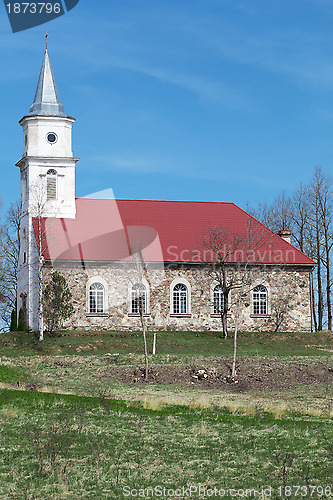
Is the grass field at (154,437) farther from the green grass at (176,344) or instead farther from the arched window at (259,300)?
the arched window at (259,300)

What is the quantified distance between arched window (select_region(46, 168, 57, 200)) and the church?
65mm

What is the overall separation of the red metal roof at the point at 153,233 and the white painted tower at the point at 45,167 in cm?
114

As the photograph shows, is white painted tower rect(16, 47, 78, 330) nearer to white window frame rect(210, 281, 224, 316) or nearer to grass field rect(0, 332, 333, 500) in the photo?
white window frame rect(210, 281, 224, 316)

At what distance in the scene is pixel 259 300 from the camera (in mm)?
49031

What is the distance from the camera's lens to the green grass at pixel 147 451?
44.7ft

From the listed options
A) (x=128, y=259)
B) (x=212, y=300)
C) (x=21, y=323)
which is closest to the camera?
(x=21, y=323)

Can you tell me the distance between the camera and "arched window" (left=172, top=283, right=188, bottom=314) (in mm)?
47844

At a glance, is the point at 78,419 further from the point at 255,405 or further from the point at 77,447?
the point at 255,405

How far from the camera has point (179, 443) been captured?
54.7 feet

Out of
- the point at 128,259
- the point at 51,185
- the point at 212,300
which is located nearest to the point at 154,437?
the point at 128,259

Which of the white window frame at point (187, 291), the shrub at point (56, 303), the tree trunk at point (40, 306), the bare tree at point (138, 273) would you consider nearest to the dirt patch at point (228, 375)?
the bare tree at point (138, 273)

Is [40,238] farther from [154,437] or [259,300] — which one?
[154,437]

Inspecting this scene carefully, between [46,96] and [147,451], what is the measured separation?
37515mm

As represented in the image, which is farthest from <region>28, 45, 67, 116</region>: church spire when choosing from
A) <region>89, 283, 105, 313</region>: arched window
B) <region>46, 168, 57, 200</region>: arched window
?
<region>89, 283, 105, 313</region>: arched window
